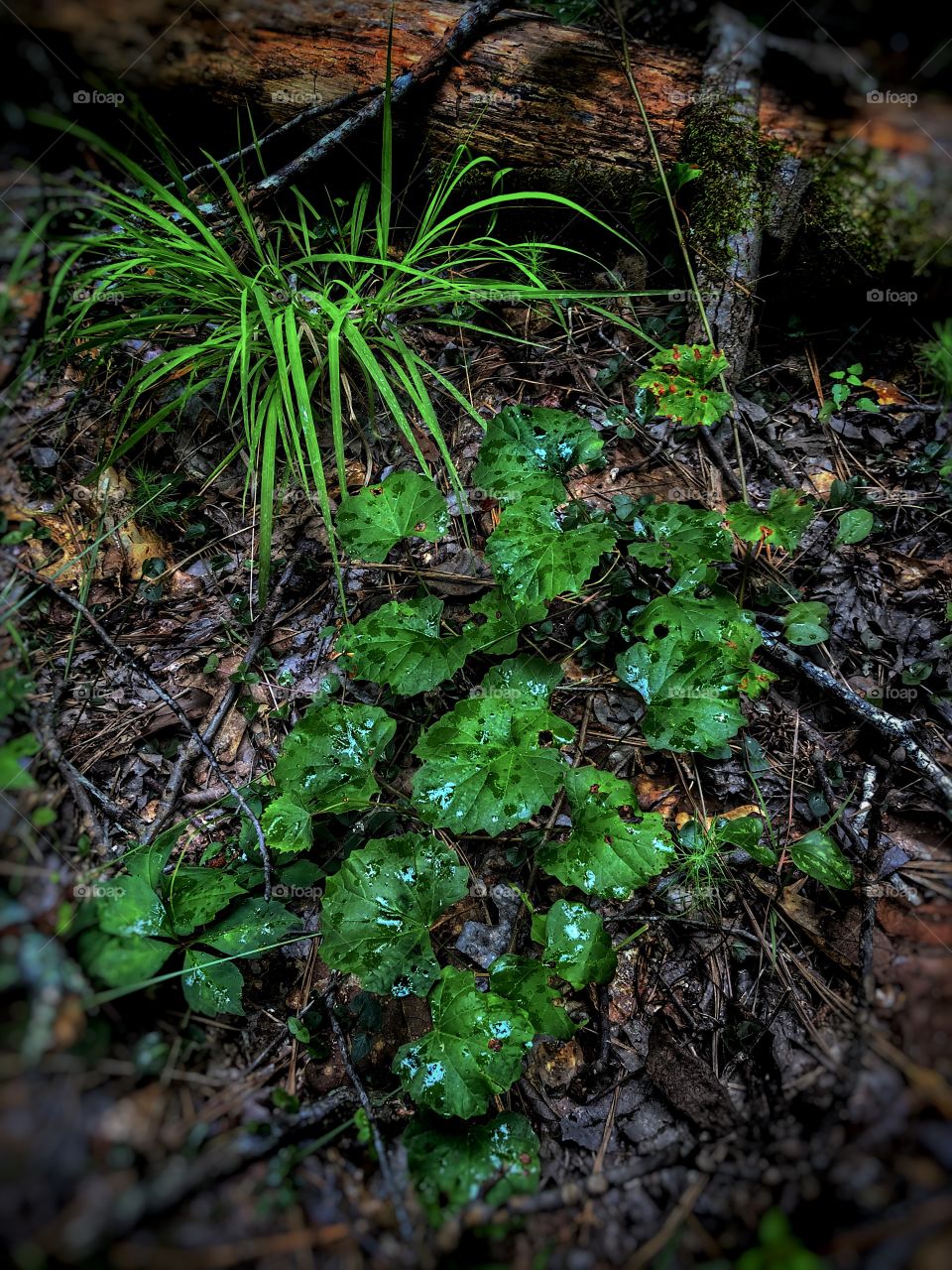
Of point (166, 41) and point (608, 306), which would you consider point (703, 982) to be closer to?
point (608, 306)

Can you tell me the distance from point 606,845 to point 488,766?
35 centimetres

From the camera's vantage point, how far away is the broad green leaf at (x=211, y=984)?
144 centimetres

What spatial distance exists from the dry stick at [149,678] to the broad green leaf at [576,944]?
2.56 feet

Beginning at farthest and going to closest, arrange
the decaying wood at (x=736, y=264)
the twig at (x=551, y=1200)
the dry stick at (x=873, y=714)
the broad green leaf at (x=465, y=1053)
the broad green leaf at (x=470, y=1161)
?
the decaying wood at (x=736, y=264) < the dry stick at (x=873, y=714) < the broad green leaf at (x=465, y=1053) < the broad green leaf at (x=470, y=1161) < the twig at (x=551, y=1200)

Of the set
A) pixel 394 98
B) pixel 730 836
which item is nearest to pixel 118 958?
pixel 730 836

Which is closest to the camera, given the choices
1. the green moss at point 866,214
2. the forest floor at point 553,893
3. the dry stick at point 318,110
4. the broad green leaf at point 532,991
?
the forest floor at point 553,893

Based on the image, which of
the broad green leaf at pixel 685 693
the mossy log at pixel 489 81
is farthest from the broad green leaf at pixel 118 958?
the mossy log at pixel 489 81

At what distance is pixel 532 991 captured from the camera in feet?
5.01

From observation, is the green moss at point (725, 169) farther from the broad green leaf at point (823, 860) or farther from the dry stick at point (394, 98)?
the broad green leaf at point (823, 860)

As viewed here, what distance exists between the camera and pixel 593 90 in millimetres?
2545

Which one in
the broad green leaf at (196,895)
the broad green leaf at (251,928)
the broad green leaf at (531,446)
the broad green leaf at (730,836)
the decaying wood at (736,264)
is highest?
the decaying wood at (736,264)

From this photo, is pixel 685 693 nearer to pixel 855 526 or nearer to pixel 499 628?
pixel 499 628

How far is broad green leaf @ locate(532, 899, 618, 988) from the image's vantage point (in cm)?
154

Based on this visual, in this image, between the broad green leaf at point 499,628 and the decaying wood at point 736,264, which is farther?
the decaying wood at point 736,264
